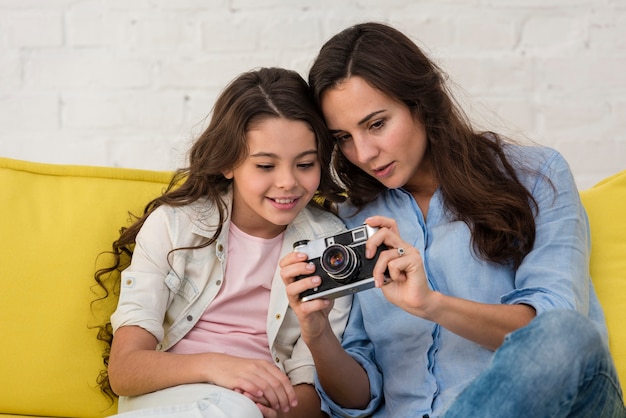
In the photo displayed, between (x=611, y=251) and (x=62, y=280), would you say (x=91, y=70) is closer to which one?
(x=62, y=280)

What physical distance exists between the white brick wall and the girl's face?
2.22ft

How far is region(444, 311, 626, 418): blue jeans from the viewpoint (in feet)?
3.56

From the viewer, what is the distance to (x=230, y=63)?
2.31 meters

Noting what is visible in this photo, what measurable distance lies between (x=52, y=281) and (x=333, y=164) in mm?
Result: 635

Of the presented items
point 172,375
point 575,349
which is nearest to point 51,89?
point 172,375

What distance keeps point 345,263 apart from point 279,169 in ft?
0.99

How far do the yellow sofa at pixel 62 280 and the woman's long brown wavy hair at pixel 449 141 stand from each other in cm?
28

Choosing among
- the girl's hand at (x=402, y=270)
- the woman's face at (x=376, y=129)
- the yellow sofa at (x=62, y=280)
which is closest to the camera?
the girl's hand at (x=402, y=270)

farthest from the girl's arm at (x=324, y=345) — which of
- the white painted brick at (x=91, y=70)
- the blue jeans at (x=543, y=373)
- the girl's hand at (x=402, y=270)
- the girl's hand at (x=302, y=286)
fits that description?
the white painted brick at (x=91, y=70)

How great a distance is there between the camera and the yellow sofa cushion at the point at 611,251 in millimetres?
1660

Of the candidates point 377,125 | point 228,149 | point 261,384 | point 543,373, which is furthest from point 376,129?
point 543,373

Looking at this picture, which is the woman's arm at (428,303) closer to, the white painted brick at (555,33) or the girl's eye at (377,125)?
the girl's eye at (377,125)

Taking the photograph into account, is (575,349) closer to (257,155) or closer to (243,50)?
(257,155)

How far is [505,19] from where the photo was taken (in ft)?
7.56
